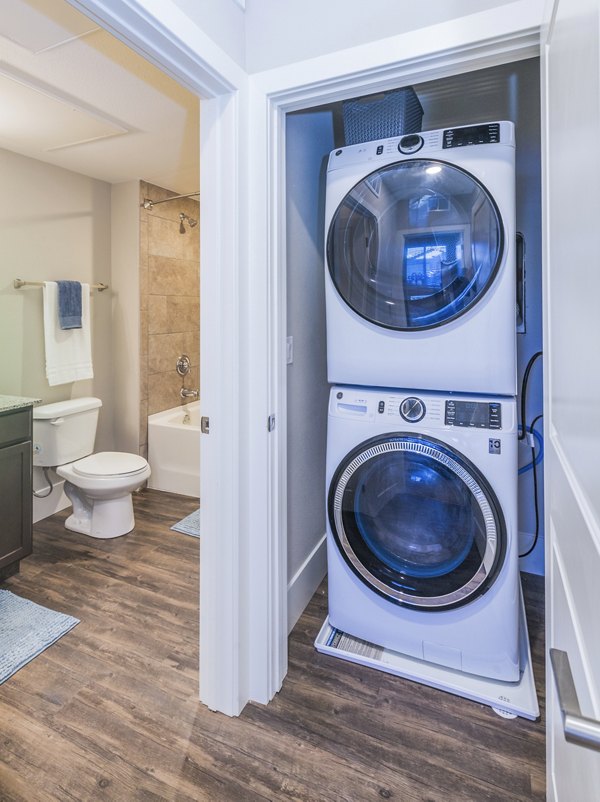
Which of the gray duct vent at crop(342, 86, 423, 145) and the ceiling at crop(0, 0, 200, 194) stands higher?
the ceiling at crop(0, 0, 200, 194)

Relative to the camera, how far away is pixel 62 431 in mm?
2889

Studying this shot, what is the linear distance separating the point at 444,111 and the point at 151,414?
271 centimetres

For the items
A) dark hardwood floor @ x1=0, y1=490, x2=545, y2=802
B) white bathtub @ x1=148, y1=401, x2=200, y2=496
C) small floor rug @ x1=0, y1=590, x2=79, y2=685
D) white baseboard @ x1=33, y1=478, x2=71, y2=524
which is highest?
white bathtub @ x1=148, y1=401, x2=200, y2=496

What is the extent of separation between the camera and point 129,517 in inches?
113

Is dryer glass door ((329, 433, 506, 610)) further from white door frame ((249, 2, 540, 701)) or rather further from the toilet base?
the toilet base

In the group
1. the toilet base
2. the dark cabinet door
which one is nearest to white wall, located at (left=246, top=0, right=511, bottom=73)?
the dark cabinet door

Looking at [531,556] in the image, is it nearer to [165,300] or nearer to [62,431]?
[62,431]

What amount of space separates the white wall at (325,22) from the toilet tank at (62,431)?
2.25m

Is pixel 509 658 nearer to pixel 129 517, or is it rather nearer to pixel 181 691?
pixel 181 691

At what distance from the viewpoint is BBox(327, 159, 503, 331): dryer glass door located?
1.50 metres

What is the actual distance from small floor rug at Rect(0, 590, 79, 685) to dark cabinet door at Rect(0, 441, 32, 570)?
209 mm

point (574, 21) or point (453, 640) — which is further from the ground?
point (574, 21)

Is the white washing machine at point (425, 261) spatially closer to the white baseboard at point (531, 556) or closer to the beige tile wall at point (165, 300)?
the white baseboard at point (531, 556)

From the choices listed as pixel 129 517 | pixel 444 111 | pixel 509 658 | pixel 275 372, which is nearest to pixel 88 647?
pixel 129 517
